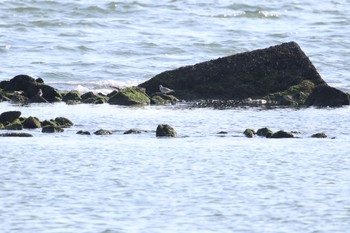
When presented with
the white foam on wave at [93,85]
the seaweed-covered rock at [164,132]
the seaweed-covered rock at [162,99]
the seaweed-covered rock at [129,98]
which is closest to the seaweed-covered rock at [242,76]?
the seaweed-covered rock at [162,99]

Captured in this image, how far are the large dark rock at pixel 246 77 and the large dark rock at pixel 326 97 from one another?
34.1 inches

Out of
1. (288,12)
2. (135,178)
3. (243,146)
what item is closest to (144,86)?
(243,146)

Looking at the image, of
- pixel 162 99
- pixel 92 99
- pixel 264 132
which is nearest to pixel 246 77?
pixel 162 99

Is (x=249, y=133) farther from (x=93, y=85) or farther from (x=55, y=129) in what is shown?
(x=93, y=85)

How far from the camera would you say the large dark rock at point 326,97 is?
25406 millimetres

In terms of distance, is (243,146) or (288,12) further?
(288,12)

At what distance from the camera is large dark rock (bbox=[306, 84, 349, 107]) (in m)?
25.4

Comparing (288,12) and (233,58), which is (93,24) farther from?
(233,58)

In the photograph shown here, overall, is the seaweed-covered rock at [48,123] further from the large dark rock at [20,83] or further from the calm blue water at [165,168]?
the large dark rock at [20,83]

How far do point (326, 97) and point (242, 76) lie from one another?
2.29 m

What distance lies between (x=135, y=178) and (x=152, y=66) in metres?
21.2

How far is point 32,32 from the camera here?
145 ft

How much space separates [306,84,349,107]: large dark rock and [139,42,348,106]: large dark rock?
87 centimetres

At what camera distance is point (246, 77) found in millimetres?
26750
